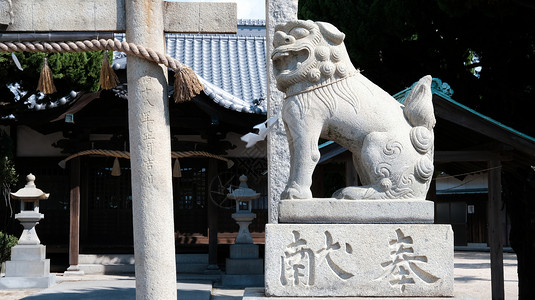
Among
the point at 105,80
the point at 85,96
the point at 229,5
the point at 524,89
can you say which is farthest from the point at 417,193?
the point at 85,96

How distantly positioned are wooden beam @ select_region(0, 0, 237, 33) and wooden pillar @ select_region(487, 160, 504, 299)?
5066 mm

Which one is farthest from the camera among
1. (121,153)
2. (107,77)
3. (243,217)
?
(121,153)

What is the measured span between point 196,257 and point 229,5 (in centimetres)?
879

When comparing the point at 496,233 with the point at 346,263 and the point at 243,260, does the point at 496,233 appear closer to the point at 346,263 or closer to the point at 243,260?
the point at 243,260

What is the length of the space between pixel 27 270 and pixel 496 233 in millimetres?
7263

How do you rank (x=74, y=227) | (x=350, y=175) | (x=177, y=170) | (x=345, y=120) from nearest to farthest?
(x=345, y=120) < (x=350, y=175) < (x=74, y=227) < (x=177, y=170)

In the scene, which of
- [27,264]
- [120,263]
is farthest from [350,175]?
[120,263]

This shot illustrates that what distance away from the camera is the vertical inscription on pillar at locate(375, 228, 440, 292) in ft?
12.4

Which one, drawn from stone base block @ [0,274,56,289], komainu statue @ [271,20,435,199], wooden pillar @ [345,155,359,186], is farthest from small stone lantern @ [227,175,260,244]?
komainu statue @ [271,20,435,199]

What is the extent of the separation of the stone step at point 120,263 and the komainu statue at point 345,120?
28.7ft

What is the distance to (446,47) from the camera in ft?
29.7

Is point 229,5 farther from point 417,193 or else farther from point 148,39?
point 417,193

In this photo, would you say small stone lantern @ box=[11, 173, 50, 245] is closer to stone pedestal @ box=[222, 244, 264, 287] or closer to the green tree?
stone pedestal @ box=[222, 244, 264, 287]

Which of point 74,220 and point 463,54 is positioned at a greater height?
point 463,54
